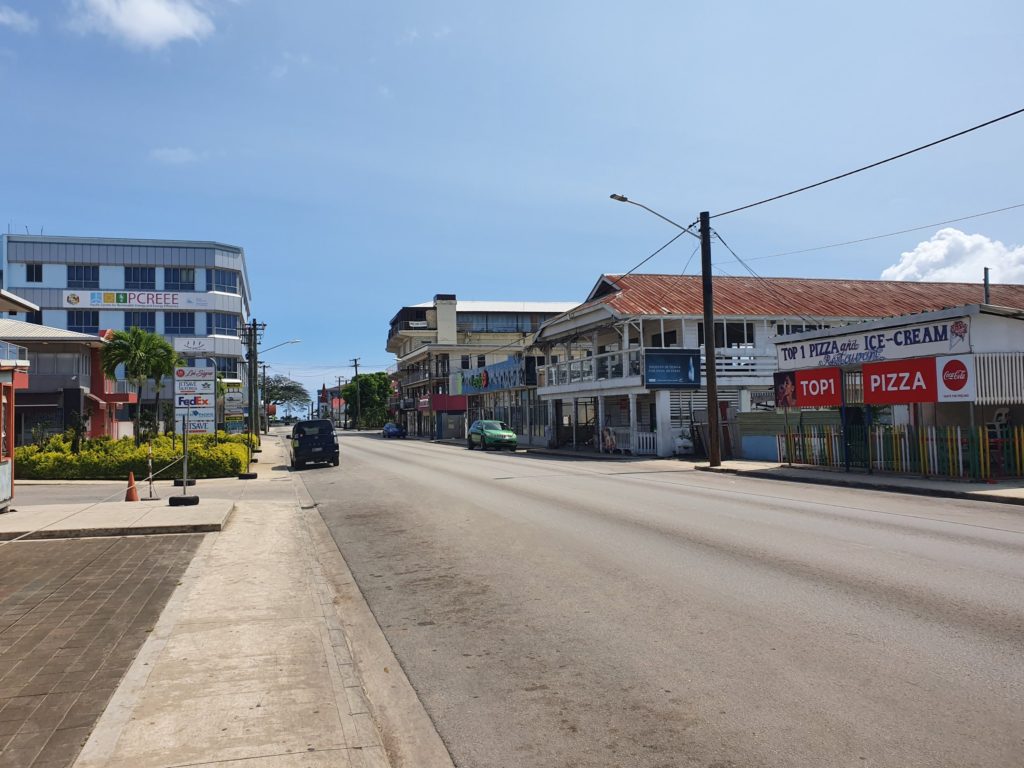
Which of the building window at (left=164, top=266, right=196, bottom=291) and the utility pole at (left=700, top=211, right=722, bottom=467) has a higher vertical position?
the building window at (left=164, top=266, right=196, bottom=291)

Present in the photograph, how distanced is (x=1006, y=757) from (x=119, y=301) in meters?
73.7

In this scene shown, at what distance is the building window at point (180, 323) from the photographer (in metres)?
69.2

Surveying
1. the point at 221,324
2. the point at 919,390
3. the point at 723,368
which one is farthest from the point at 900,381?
the point at 221,324

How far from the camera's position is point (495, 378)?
53.8 meters

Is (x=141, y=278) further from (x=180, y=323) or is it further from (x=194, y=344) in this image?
(x=194, y=344)

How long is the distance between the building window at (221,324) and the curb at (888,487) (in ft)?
191

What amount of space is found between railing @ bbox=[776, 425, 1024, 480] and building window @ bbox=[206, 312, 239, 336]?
58736 millimetres

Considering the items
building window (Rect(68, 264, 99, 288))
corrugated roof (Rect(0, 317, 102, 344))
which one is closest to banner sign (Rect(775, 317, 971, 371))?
corrugated roof (Rect(0, 317, 102, 344))

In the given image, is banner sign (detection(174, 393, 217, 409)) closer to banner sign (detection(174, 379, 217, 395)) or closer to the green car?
banner sign (detection(174, 379, 217, 395))

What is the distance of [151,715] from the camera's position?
4469 mm

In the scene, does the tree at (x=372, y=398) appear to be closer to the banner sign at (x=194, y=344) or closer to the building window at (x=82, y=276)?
the banner sign at (x=194, y=344)

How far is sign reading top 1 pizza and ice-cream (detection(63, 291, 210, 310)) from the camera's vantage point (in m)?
66.6

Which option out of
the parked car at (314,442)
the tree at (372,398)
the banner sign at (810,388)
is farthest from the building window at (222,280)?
the banner sign at (810,388)

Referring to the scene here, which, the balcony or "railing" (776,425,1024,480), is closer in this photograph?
"railing" (776,425,1024,480)
